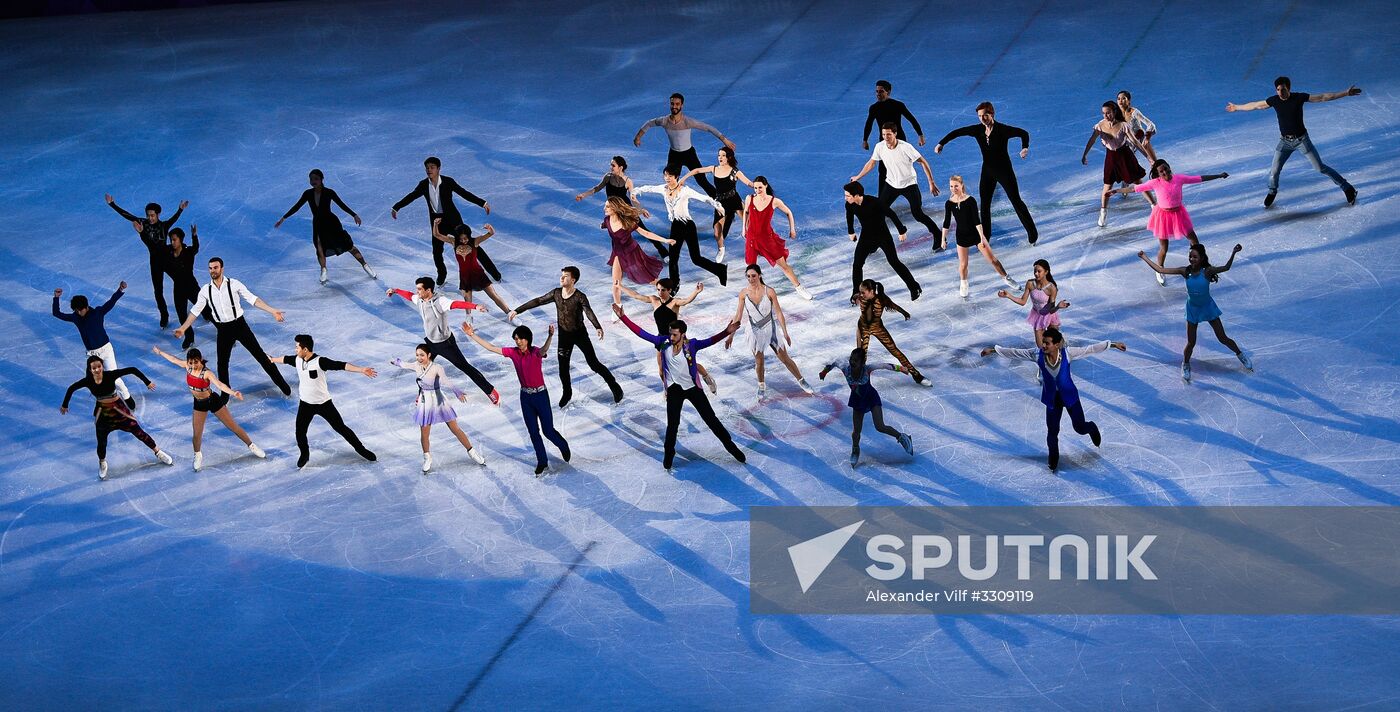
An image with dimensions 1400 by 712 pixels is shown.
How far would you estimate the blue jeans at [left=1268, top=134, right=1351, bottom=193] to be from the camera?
17234mm

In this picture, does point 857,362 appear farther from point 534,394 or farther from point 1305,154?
point 1305,154

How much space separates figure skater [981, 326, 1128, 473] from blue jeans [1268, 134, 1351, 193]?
526cm

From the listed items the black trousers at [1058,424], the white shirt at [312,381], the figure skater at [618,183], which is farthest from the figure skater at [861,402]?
the figure skater at [618,183]

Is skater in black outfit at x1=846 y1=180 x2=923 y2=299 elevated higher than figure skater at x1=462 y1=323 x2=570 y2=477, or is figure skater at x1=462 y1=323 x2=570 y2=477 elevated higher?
skater in black outfit at x1=846 y1=180 x2=923 y2=299

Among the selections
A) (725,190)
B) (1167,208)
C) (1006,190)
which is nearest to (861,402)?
(1006,190)

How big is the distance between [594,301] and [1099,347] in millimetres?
6221

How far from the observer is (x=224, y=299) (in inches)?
622

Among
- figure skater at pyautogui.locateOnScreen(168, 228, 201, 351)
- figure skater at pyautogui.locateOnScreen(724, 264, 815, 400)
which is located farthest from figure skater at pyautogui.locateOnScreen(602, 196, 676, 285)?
figure skater at pyautogui.locateOnScreen(168, 228, 201, 351)

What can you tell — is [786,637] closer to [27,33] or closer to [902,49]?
[902,49]

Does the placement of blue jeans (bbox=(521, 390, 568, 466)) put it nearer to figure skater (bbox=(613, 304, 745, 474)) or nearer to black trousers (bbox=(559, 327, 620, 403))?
figure skater (bbox=(613, 304, 745, 474))

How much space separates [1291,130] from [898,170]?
14.1 feet

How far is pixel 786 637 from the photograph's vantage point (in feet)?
39.7

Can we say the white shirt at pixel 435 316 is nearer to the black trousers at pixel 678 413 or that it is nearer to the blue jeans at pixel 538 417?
the blue jeans at pixel 538 417

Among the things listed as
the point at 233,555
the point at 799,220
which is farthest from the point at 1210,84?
the point at 233,555
